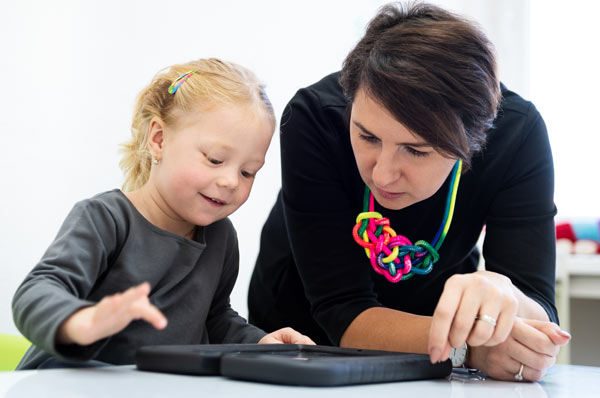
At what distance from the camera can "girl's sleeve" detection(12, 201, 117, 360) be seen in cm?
68

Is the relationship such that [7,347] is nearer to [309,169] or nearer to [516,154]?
[309,169]

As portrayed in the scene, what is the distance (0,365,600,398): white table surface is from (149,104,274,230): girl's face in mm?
366

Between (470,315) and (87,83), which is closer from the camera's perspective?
(470,315)

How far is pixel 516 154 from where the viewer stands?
44.5 inches

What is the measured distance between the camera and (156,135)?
3.67 feet

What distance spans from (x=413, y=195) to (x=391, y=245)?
0.11m

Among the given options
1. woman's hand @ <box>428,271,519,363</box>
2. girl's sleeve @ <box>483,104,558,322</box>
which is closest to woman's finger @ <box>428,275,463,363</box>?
woman's hand @ <box>428,271,519,363</box>

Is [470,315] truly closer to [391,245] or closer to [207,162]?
[391,245]

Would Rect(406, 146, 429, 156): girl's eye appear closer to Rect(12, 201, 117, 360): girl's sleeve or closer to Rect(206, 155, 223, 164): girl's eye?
Rect(206, 155, 223, 164): girl's eye

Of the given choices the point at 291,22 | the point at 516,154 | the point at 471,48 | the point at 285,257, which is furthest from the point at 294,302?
the point at 291,22

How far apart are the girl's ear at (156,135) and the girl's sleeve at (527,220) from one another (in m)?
0.56

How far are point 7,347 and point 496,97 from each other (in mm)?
915

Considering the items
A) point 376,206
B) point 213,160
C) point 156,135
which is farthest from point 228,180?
point 376,206

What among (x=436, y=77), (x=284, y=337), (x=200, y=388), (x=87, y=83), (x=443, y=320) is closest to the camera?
(x=200, y=388)
